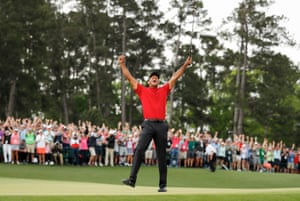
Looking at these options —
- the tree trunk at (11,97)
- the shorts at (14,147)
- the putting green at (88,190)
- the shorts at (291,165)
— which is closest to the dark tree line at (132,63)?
the tree trunk at (11,97)

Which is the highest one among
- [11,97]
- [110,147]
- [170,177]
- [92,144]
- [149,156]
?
[11,97]

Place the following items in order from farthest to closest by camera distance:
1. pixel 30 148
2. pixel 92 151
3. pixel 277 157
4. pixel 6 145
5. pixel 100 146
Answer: pixel 277 157
pixel 100 146
pixel 92 151
pixel 30 148
pixel 6 145

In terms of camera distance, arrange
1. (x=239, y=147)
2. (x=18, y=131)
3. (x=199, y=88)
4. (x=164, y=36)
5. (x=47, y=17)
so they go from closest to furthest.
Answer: (x=18, y=131)
(x=239, y=147)
(x=47, y=17)
(x=164, y=36)
(x=199, y=88)

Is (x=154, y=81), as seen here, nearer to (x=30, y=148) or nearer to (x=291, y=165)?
(x=30, y=148)

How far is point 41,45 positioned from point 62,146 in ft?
102

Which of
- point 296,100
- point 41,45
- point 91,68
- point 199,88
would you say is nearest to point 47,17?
point 41,45

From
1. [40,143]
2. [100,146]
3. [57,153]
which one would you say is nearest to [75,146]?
[57,153]

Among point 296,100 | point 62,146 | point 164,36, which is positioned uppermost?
point 164,36

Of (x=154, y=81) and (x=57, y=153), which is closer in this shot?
(x=154, y=81)

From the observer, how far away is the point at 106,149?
106ft

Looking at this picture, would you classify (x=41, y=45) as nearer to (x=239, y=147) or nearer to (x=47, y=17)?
(x=47, y=17)

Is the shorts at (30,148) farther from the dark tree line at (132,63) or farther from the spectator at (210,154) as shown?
the dark tree line at (132,63)

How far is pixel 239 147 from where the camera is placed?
37500mm

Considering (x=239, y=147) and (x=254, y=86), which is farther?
(x=254, y=86)
